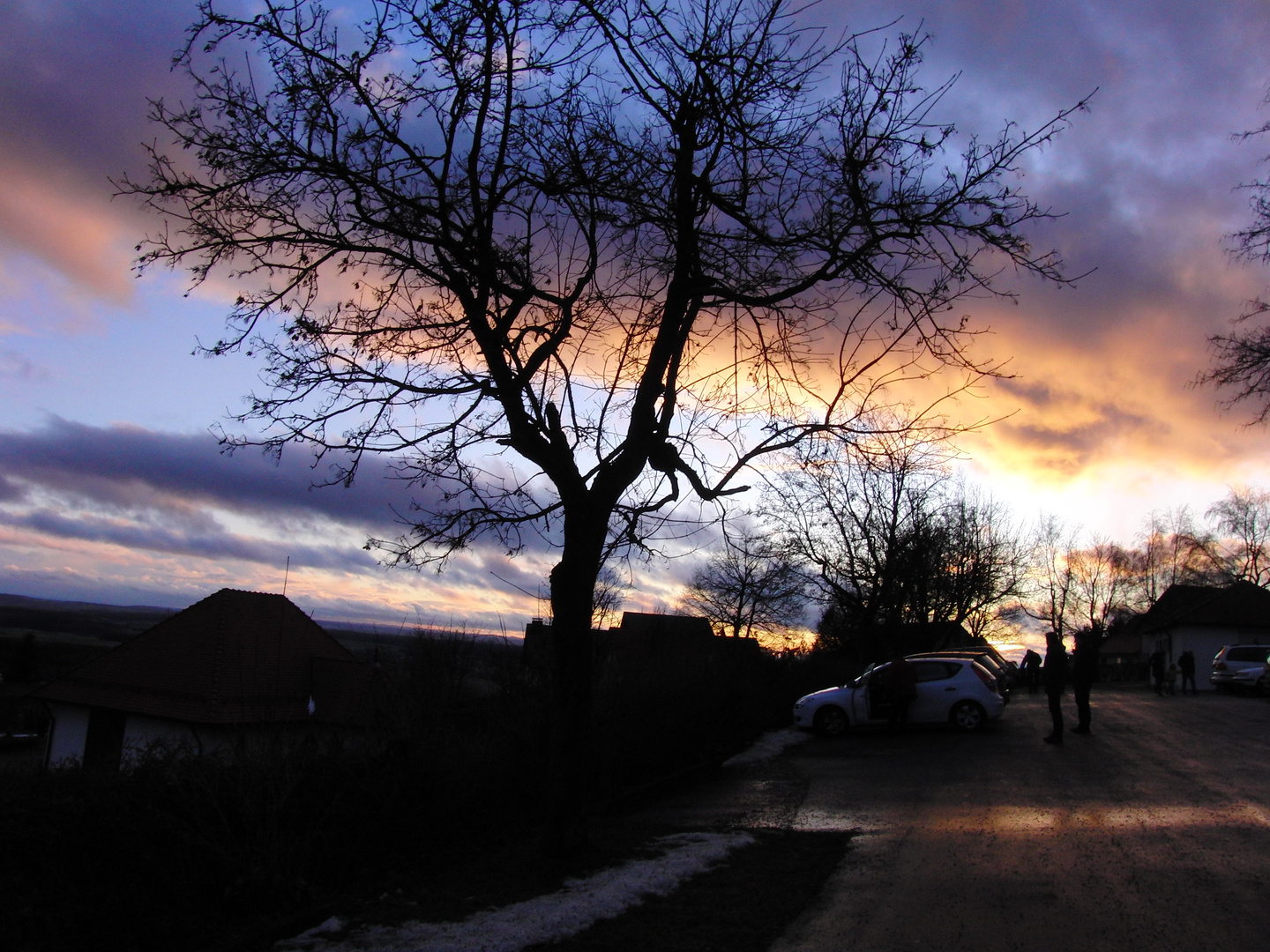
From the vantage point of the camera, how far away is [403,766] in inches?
318

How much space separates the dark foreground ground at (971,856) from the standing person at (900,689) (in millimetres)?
4308

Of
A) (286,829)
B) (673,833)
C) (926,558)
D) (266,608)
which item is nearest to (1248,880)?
(673,833)

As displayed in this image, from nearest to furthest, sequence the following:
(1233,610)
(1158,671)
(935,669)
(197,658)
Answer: (935,669)
(197,658)
(1158,671)
(1233,610)

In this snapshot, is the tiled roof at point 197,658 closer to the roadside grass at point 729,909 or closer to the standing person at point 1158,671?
the roadside grass at point 729,909

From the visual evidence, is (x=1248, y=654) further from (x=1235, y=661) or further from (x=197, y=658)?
(x=197, y=658)

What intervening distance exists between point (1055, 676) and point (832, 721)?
5.54 metres

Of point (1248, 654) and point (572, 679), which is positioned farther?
point (1248, 654)

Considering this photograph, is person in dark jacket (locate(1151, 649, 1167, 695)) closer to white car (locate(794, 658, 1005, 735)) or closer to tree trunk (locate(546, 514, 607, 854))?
white car (locate(794, 658, 1005, 735))

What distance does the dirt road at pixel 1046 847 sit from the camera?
5.57 metres

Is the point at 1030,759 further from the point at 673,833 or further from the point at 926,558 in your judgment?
the point at 926,558

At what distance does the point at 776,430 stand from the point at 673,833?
4103 mm

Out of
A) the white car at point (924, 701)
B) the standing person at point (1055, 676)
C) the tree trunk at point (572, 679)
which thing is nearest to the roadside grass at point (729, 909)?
the tree trunk at point (572, 679)

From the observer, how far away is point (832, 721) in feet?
67.4

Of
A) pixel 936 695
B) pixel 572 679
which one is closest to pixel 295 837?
pixel 572 679
